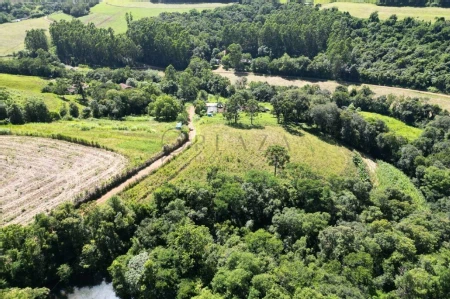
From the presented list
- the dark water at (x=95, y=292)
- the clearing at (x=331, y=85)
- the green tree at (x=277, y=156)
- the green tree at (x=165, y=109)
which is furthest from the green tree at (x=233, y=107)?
the dark water at (x=95, y=292)

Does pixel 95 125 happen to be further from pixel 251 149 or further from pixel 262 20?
pixel 262 20

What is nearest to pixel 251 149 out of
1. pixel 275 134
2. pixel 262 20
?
pixel 275 134

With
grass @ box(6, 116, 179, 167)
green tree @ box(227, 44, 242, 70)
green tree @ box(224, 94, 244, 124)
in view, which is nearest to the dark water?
grass @ box(6, 116, 179, 167)

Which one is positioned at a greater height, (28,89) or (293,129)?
(28,89)

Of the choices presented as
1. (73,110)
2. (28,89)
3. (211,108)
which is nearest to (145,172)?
(73,110)

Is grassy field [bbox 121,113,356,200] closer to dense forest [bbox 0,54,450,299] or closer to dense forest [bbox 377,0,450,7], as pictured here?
dense forest [bbox 0,54,450,299]

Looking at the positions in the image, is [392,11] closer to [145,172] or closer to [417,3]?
[417,3]
